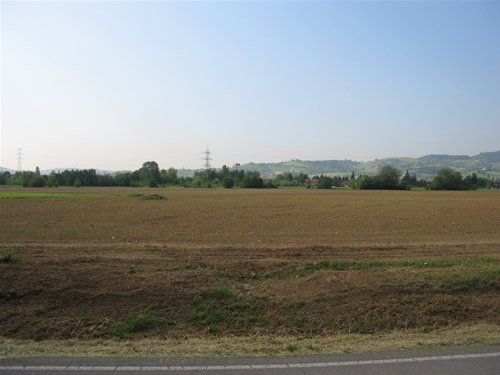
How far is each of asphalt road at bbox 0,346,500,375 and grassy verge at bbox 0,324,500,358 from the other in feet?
0.68

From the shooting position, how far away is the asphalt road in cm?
461

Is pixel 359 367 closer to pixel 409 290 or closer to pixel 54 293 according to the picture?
pixel 409 290

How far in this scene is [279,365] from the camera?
190 inches

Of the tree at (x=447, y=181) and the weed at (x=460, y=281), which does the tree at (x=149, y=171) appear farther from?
the weed at (x=460, y=281)

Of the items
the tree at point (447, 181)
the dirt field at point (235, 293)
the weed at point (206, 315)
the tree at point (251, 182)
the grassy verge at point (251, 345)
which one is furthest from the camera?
the tree at point (251, 182)

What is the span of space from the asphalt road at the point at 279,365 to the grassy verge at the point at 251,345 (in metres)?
0.21

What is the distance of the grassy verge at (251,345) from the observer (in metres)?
5.20

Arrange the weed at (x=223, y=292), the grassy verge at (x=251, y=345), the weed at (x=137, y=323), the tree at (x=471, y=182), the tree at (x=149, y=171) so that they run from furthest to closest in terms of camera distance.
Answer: the tree at (x=149, y=171) < the tree at (x=471, y=182) < the weed at (x=223, y=292) < the weed at (x=137, y=323) < the grassy verge at (x=251, y=345)

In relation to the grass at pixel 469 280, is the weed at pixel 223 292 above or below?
above

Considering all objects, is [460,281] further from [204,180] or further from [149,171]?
[149,171]

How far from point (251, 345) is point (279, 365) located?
0.82 metres

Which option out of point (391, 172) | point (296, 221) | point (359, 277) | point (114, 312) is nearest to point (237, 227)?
point (296, 221)

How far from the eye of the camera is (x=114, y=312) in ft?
21.9

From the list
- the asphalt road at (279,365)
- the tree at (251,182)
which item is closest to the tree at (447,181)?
the tree at (251,182)
